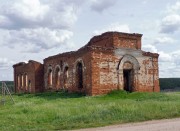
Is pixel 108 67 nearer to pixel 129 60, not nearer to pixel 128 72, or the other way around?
pixel 129 60

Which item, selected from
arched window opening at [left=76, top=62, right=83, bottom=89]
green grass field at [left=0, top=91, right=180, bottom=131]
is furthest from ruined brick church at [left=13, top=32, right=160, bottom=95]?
green grass field at [left=0, top=91, right=180, bottom=131]

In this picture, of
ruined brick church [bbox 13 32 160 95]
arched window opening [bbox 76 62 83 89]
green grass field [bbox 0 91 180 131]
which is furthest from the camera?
arched window opening [bbox 76 62 83 89]

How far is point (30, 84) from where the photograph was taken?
3400 centimetres

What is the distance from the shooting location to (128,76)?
982 inches

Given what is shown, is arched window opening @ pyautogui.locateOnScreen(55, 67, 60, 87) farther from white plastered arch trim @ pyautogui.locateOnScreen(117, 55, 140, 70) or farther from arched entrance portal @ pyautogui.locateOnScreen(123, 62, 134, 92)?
white plastered arch trim @ pyautogui.locateOnScreen(117, 55, 140, 70)

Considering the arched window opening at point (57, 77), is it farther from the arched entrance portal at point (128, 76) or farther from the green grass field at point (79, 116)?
the green grass field at point (79, 116)

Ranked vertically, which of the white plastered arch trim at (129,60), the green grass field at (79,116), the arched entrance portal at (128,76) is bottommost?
the green grass field at (79,116)

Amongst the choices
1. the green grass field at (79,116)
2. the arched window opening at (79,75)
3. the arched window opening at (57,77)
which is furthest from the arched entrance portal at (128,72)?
the green grass field at (79,116)

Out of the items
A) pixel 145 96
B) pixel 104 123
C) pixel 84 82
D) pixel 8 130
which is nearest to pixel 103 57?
pixel 84 82

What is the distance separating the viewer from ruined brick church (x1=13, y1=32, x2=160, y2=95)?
22.4 meters

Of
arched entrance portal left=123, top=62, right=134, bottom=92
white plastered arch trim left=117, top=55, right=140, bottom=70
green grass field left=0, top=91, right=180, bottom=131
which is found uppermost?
white plastered arch trim left=117, top=55, right=140, bottom=70

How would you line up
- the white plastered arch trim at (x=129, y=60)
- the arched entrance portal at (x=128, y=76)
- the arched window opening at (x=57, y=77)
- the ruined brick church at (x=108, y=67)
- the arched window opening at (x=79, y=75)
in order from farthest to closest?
the arched window opening at (x=57, y=77) < the arched window opening at (x=79, y=75) < the arched entrance portal at (x=128, y=76) < the white plastered arch trim at (x=129, y=60) < the ruined brick church at (x=108, y=67)

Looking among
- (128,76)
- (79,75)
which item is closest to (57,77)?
(79,75)

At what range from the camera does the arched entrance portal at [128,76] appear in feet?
79.5
